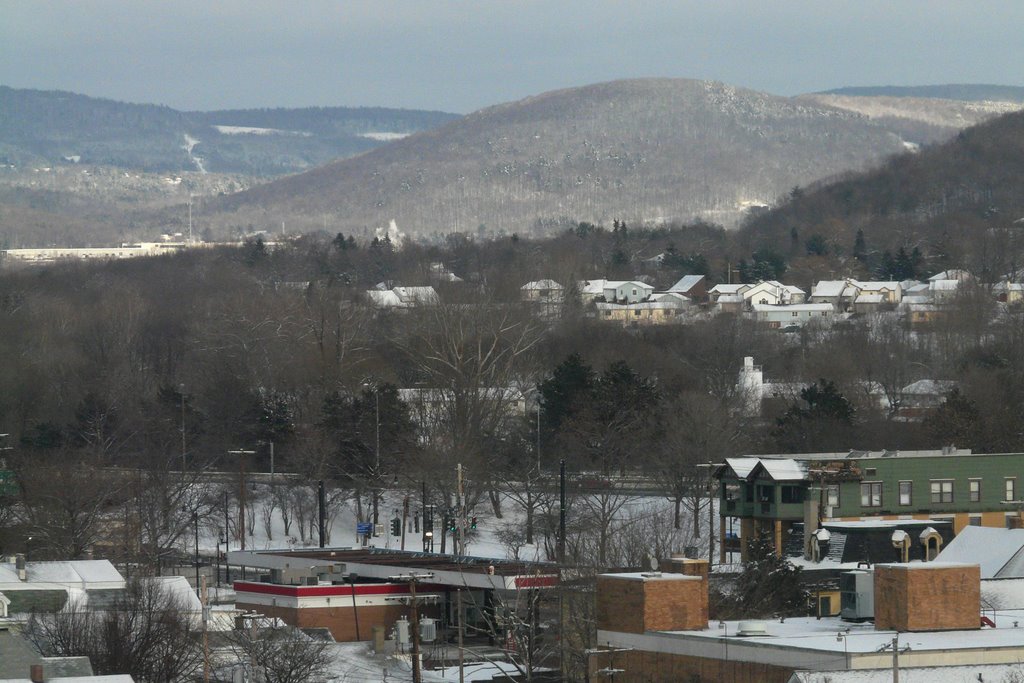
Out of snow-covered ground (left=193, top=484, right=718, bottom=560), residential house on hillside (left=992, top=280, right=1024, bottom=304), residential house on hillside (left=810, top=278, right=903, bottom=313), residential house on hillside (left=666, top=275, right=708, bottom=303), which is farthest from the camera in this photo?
residential house on hillside (left=666, top=275, right=708, bottom=303)

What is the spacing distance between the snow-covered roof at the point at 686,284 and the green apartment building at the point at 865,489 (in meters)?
119

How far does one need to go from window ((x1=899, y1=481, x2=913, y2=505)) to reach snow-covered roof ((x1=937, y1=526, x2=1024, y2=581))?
1253 centimetres

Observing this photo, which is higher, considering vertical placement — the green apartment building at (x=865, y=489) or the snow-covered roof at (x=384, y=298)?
the green apartment building at (x=865, y=489)

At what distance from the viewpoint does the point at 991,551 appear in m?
45.8

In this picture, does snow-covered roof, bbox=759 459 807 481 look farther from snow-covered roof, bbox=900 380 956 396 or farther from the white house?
the white house

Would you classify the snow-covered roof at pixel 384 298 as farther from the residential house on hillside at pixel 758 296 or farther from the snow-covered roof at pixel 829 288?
the snow-covered roof at pixel 829 288

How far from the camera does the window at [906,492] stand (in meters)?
60.8

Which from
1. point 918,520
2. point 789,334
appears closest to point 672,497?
point 918,520

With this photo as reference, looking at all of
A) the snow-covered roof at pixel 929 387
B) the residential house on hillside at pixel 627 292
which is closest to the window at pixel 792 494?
the snow-covered roof at pixel 929 387

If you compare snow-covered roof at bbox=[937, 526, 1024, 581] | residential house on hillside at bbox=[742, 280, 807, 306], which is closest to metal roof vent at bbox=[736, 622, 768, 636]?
snow-covered roof at bbox=[937, 526, 1024, 581]

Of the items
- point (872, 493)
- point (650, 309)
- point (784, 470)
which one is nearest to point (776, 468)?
point (784, 470)

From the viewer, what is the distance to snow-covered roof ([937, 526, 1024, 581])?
145 ft

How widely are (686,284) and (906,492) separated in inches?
4866

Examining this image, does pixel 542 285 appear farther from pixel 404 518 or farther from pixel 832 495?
pixel 832 495
